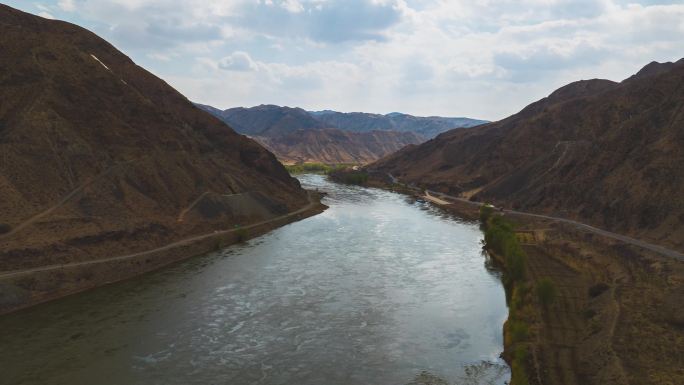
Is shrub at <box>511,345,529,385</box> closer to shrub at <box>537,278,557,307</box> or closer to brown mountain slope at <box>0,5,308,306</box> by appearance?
shrub at <box>537,278,557,307</box>

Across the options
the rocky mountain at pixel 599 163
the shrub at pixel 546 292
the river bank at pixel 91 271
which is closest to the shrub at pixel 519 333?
the shrub at pixel 546 292

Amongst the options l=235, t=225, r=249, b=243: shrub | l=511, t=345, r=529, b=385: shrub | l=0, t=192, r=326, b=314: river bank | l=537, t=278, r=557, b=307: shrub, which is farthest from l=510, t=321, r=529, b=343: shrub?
l=235, t=225, r=249, b=243: shrub

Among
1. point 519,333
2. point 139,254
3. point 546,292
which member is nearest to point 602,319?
point 546,292

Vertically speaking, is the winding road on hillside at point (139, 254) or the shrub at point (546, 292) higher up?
the winding road on hillside at point (139, 254)

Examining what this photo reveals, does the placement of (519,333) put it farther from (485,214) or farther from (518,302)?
(485,214)

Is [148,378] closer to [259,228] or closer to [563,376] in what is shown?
[563,376]

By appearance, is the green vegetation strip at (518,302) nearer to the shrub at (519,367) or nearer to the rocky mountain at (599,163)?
the shrub at (519,367)
